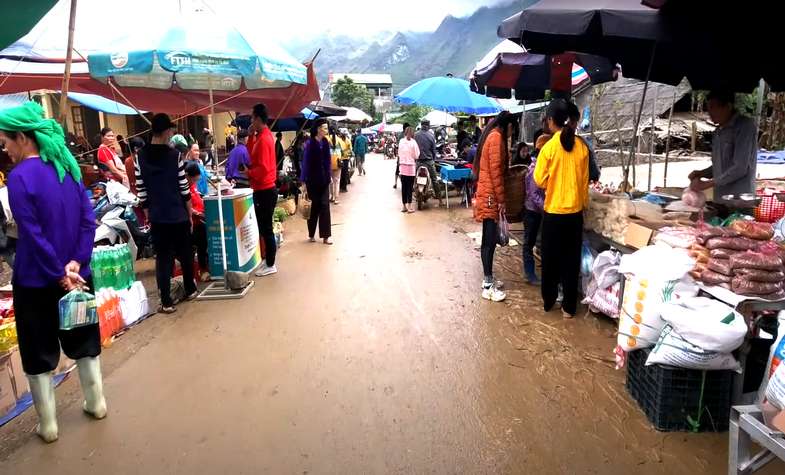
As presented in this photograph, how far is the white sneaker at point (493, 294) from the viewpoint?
512 cm

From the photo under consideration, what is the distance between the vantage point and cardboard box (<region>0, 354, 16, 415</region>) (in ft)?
10.5

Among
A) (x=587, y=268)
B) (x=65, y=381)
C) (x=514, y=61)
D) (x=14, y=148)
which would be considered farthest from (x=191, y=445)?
(x=514, y=61)

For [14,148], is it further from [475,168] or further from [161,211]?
[475,168]

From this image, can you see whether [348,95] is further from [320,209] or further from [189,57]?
[189,57]

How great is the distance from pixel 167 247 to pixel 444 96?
7340 millimetres

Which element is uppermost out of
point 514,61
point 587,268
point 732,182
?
point 514,61

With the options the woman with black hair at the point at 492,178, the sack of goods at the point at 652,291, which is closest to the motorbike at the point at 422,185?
the woman with black hair at the point at 492,178

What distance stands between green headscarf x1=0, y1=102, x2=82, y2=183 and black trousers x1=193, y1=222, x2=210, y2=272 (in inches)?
115

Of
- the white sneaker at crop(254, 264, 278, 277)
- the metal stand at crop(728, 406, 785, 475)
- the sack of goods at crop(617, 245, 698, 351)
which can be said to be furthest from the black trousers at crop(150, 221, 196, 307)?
the metal stand at crop(728, 406, 785, 475)

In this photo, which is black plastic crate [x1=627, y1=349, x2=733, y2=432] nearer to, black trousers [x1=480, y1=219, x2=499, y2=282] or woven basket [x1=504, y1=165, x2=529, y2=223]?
black trousers [x1=480, y1=219, x2=499, y2=282]

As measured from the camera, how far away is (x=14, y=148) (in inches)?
107

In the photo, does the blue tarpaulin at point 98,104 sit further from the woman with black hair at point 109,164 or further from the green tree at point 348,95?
the green tree at point 348,95

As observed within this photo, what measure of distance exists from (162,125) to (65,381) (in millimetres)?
2329

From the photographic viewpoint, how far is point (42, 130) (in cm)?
275
